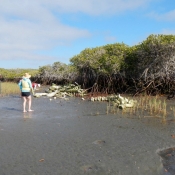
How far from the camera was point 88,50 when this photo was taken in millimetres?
18500

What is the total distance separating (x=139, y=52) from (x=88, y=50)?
4.50 meters

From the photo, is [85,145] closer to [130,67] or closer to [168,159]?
[168,159]

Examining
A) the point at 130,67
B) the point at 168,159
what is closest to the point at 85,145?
the point at 168,159

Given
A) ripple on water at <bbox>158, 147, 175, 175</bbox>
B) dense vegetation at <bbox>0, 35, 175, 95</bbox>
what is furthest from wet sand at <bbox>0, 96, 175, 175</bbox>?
dense vegetation at <bbox>0, 35, 175, 95</bbox>

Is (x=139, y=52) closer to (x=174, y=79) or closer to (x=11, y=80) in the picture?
(x=174, y=79)

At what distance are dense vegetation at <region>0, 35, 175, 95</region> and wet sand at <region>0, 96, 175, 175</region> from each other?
22.7 ft

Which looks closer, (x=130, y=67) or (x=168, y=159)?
(x=168, y=159)

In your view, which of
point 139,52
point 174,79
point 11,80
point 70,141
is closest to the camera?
point 70,141

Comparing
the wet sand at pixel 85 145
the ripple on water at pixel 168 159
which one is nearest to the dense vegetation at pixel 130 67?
the wet sand at pixel 85 145

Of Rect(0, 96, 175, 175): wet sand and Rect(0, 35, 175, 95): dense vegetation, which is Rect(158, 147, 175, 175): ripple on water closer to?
Rect(0, 96, 175, 175): wet sand

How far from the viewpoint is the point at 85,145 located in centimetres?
541

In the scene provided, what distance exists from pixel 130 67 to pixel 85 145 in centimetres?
1168

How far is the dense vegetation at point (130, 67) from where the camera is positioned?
46.6 feet

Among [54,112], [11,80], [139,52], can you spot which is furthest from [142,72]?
[11,80]
